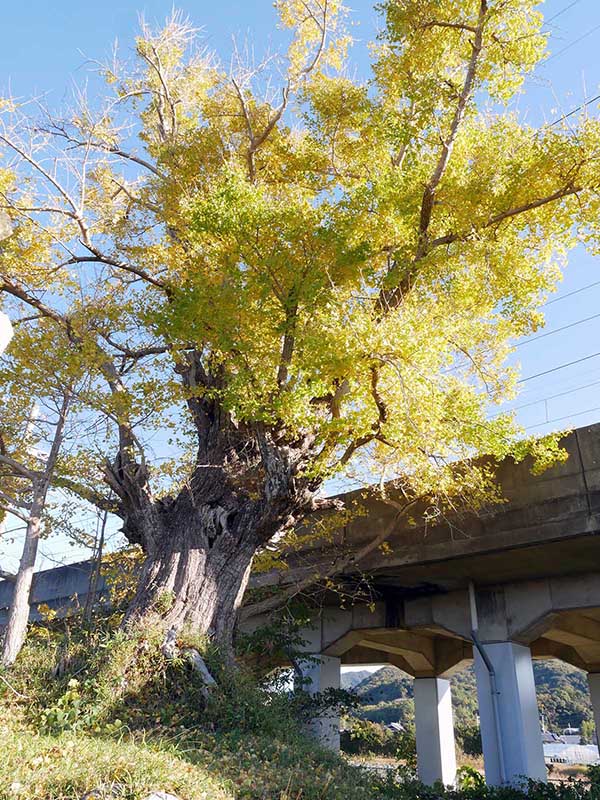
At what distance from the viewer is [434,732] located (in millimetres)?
15156

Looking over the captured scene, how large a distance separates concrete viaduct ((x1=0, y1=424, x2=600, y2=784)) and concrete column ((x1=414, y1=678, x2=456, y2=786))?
3 centimetres

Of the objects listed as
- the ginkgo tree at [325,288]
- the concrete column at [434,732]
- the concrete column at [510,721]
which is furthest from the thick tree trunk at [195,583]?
the concrete column at [434,732]

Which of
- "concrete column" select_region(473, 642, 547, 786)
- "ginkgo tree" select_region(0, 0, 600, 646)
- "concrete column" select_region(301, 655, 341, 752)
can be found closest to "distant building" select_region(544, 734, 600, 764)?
"concrete column" select_region(301, 655, 341, 752)

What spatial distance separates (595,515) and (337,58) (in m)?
8.95

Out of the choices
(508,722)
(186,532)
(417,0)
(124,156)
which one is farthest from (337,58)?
(508,722)

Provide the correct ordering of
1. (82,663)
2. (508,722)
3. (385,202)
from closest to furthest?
1. (82,663)
2. (385,202)
3. (508,722)

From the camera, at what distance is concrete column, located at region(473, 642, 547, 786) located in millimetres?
9922

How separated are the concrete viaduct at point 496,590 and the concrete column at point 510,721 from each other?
17mm

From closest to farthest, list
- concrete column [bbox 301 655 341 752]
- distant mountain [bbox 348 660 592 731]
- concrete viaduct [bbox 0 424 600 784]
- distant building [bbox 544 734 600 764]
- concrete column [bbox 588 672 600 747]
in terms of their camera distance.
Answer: concrete viaduct [bbox 0 424 600 784]
concrete column [bbox 301 655 341 752]
concrete column [bbox 588 672 600 747]
distant building [bbox 544 734 600 764]
distant mountain [bbox 348 660 592 731]

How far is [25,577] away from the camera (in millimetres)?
10297

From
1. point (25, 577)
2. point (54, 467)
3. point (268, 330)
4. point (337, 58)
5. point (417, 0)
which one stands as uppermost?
point (337, 58)

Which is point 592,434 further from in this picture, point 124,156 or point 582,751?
point 582,751

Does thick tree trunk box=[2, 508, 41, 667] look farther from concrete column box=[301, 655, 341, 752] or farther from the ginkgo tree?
concrete column box=[301, 655, 341, 752]

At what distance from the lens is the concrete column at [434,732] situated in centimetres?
1464
